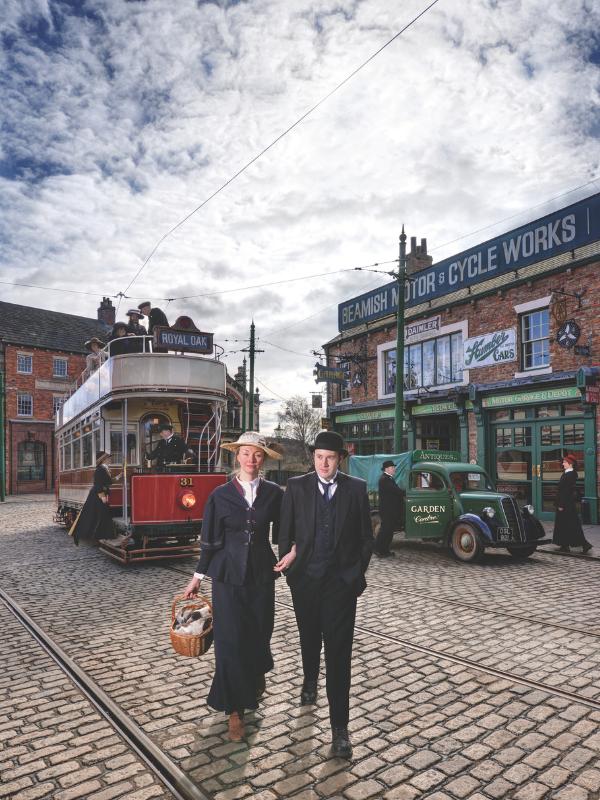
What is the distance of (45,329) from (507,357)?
116 feet

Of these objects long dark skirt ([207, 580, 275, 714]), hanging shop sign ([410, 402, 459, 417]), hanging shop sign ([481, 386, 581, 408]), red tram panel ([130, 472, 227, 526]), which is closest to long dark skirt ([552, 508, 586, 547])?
hanging shop sign ([481, 386, 581, 408])

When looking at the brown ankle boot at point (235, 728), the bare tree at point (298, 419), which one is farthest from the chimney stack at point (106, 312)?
the brown ankle boot at point (235, 728)

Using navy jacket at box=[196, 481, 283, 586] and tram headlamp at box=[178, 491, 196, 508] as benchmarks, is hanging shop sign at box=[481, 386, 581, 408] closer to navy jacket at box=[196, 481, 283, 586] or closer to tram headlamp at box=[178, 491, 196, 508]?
tram headlamp at box=[178, 491, 196, 508]

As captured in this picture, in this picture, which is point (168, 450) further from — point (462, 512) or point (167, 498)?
point (462, 512)

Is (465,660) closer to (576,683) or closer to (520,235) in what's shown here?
(576,683)

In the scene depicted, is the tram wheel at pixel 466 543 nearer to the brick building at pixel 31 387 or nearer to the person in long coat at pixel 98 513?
the person in long coat at pixel 98 513

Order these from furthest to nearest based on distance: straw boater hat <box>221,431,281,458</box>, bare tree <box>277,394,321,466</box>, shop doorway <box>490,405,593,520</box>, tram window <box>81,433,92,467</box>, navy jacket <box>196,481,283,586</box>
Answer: bare tree <box>277,394,321,466</box>, shop doorway <box>490,405,593,520</box>, tram window <box>81,433,92,467</box>, straw boater hat <box>221,431,281,458</box>, navy jacket <box>196,481,283,586</box>

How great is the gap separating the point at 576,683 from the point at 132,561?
7359mm

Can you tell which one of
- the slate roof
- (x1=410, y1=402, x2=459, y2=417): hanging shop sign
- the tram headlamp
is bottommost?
the tram headlamp

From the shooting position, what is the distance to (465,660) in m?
5.01

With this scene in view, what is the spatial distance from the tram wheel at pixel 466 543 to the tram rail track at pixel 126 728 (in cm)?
675

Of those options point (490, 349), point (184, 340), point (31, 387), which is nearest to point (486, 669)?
point (184, 340)

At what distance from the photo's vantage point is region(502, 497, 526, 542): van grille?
10102 mm

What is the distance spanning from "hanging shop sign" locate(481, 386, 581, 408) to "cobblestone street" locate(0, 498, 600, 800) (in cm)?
864
